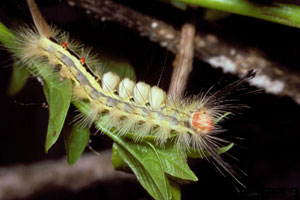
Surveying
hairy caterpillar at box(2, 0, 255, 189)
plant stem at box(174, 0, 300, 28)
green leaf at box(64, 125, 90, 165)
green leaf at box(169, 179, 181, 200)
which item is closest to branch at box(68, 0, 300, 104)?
hairy caterpillar at box(2, 0, 255, 189)

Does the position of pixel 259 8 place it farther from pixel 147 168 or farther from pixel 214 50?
pixel 147 168

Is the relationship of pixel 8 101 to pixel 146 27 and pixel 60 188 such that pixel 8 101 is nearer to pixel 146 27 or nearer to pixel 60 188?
pixel 60 188

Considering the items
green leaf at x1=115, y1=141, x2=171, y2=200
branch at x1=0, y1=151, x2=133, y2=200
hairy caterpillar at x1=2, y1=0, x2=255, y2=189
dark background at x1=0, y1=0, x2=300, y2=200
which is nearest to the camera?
green leaf at x1=115, y1=141, x2=171, y2=200

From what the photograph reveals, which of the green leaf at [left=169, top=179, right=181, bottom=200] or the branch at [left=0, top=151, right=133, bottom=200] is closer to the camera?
the green leaf at [left=169, top=179, right=181, bottom=200]

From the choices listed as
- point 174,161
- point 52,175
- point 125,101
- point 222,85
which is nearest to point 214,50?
point 222,85

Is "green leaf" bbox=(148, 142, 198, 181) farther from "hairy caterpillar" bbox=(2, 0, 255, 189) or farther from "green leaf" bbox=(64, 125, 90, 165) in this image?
"green leaf" bbox=(64, 125, 90, 165)
